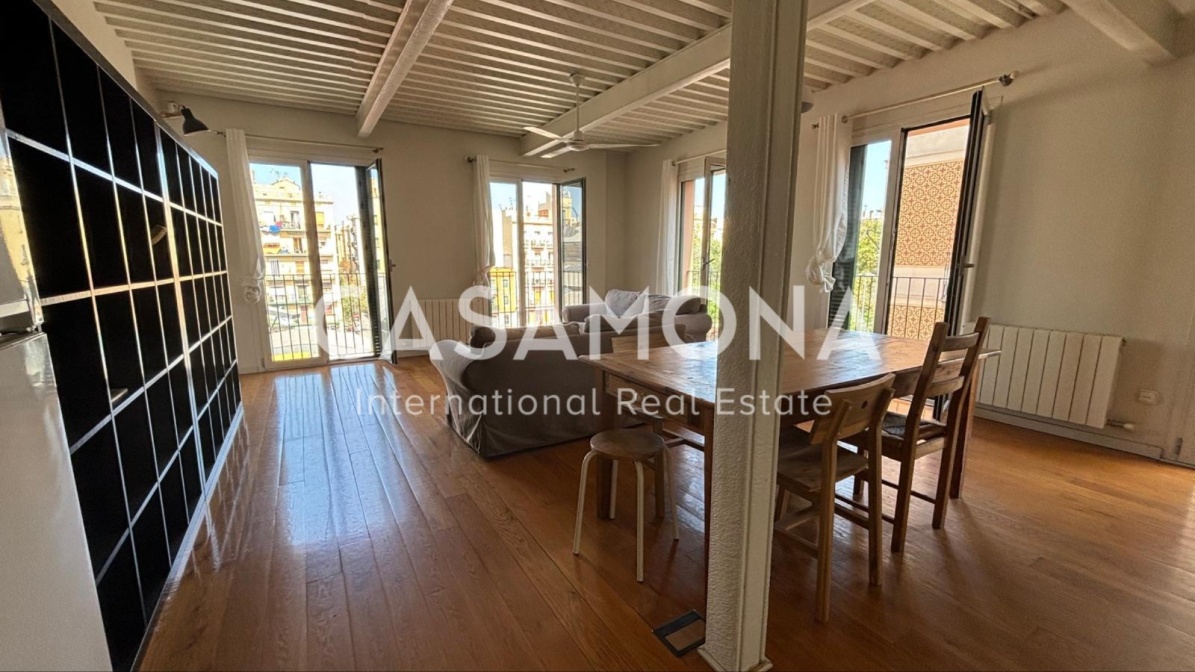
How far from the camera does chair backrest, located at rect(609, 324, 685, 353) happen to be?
315cm

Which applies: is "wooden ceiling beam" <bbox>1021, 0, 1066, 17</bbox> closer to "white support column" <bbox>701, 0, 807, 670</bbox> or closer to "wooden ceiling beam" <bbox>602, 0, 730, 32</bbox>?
"wooden ceiling beam" <bbox>602, 0, 730, 32</bbox>

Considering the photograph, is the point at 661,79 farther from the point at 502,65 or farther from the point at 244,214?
the point at 244,214

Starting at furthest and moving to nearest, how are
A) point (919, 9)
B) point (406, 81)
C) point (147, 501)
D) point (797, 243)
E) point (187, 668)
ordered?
point (797, 243), point (406, 81), point (919, 9), point (147, 501), point (187, 668)

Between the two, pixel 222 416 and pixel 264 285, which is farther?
pixel 264 285

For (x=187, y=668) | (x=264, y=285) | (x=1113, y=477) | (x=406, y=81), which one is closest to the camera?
(x=187, y=668)

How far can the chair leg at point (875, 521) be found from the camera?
180cm

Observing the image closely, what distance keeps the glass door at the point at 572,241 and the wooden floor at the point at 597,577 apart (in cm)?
440

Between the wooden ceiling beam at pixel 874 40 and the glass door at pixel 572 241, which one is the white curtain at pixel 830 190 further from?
the glass door at pixel 572 241

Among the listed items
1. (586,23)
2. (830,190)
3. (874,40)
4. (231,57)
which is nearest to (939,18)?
(874,40)

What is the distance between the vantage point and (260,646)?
5.17 ft

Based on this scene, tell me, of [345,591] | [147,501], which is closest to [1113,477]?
[345,591]

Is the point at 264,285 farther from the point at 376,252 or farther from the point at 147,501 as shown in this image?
the point at 147,501

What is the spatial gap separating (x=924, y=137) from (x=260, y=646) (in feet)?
18.8

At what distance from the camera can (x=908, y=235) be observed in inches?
175
